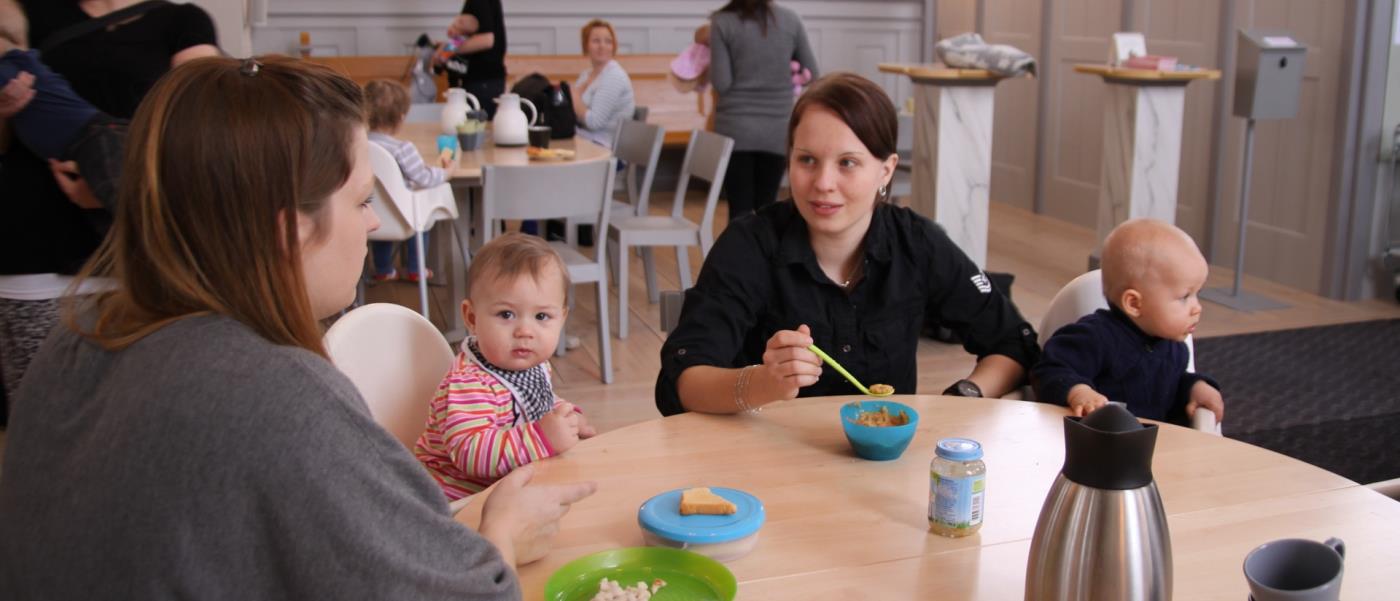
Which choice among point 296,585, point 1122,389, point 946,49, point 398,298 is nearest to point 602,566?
point 296,585

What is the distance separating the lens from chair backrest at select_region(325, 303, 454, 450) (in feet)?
6.12

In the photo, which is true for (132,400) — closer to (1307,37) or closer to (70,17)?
(70,17)

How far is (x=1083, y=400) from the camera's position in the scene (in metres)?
1.84

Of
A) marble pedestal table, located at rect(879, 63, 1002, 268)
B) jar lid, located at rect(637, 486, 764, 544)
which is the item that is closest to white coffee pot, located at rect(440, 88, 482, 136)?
marble pedestal table, located at rect(879, 63, 1002, 268)

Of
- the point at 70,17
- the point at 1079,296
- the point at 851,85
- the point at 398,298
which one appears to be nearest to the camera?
the point at 851,85

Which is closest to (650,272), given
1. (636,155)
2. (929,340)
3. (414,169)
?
(636,155)

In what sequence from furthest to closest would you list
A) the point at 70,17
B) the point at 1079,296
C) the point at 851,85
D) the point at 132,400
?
the point at 70,17
the point at 1079,296
the point at 851,85
the point at 132,400

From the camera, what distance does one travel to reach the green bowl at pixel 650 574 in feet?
4.02

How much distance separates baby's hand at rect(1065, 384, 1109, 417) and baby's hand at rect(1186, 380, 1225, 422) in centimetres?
27

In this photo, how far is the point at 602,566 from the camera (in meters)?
1.28

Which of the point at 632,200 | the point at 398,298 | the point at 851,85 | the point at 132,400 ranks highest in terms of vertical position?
the point at 851,85

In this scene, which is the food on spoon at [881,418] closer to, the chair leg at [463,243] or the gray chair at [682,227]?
the gray chair at [682,227]

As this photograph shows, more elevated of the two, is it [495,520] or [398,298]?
[495,520]

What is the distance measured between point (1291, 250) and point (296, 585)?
5.58 metres
